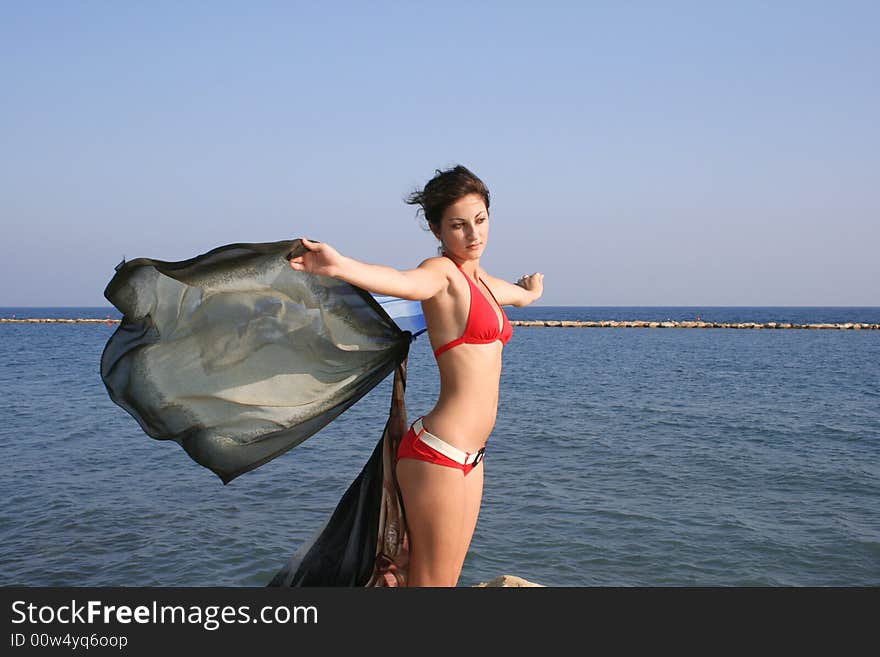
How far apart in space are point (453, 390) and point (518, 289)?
3.01 feet

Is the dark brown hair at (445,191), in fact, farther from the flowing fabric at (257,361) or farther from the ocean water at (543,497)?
the ocean water at (543,497)

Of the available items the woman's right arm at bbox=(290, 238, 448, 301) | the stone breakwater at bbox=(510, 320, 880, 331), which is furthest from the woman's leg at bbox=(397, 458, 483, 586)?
the stone breakwater at bbox=(510, 320, 880, 331)

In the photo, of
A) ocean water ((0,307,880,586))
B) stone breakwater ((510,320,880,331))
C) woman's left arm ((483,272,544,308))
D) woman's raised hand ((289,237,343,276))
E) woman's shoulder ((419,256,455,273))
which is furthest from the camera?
stone breakwater ((510,320,880,331))

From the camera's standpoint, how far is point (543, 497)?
11.8m

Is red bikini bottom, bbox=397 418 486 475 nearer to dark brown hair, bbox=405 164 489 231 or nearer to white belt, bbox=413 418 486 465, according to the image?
white belt, bbox=413 418 486 465

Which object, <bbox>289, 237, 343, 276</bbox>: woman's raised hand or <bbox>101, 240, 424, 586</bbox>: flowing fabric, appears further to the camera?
<bbox>101, 240, 424, 586</bbox>: flowing fabric

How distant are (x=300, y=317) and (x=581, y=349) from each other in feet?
176

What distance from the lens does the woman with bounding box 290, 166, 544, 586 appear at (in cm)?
374

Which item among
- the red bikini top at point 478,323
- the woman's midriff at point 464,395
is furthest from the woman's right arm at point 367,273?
the woman's midriff at point 464,395

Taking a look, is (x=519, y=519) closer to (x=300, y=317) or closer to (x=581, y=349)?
(x=300, y=317)

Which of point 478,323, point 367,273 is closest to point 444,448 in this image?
point 478,323

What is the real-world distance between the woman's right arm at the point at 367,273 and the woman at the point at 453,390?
0.07 m

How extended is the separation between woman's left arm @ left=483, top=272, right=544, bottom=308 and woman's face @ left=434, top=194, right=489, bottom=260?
1.06 ft

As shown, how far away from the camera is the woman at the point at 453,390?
Answer: 3.74 m
